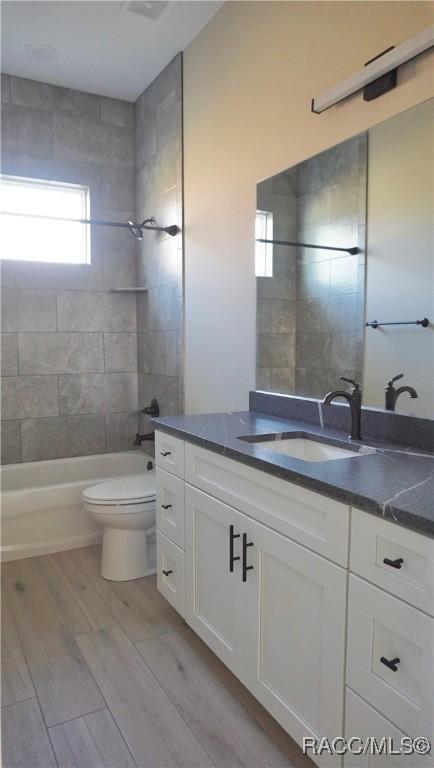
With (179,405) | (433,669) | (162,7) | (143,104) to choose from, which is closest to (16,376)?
(179,405)

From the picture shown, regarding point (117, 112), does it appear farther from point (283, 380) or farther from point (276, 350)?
point (283, 380)

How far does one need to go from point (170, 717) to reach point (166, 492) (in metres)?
0.80

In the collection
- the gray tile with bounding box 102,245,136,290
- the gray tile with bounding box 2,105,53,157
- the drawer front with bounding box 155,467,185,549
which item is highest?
the gray tile with bounding box 2,105,53,157

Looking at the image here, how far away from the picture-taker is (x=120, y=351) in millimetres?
3602

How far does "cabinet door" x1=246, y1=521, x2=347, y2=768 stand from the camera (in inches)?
47.3

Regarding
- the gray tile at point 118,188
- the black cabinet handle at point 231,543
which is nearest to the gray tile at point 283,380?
the black cabinet handle at point 231,543

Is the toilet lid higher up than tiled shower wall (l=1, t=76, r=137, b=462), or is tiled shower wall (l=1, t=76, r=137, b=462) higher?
tiled shower wall (l=1, t=76, r=137, b=462)

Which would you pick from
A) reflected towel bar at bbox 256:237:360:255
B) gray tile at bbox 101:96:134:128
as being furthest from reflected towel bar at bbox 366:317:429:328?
gray tile at bbox 101:96:134:128

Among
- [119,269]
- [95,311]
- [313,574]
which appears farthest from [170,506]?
[119,269]

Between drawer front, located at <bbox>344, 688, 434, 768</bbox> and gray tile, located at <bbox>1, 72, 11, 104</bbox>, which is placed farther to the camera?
gray tile, located at <bbox>1, 72, 11, 104</bbox>

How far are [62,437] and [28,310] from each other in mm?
882

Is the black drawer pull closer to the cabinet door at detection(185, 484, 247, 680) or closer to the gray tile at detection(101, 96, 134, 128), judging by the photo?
the cabinet door at detection(185, 484, 247, 680)

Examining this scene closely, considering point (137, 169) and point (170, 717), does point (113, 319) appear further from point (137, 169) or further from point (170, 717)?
point (170, 717)

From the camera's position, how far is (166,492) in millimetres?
2115
